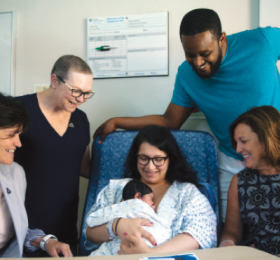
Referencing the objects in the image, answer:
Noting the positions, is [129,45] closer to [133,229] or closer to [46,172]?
[46,172]

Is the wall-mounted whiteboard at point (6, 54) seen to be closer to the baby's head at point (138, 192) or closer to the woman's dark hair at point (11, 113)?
the woman's dark hair at point (11, 113)

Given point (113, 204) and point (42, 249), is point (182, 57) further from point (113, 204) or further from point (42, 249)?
point (42, 249)

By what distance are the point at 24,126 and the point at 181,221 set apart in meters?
0.91

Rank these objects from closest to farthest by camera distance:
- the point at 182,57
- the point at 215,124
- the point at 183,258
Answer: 1. the point at 183,258
2. the point at 215,124
3. the point at 182,57

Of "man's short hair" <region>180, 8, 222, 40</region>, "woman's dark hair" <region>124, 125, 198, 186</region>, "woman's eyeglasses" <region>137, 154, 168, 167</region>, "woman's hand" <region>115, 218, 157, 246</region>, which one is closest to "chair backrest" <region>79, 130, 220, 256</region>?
"woman's dark hair" <region>124, 125, 198, 186</region>

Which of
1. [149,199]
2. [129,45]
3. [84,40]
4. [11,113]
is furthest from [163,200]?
[84,40]

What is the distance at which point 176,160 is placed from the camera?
1.71 meters

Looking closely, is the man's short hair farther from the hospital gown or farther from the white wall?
the hospital gown

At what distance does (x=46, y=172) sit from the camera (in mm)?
1783

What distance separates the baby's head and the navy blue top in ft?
1.61

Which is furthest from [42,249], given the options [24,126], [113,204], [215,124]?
[215,124]

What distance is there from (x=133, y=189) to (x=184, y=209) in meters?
0.28

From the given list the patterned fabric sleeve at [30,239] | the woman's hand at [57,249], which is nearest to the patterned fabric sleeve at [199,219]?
the woman's hand at [57,249]

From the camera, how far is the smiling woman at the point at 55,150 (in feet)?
5.57
